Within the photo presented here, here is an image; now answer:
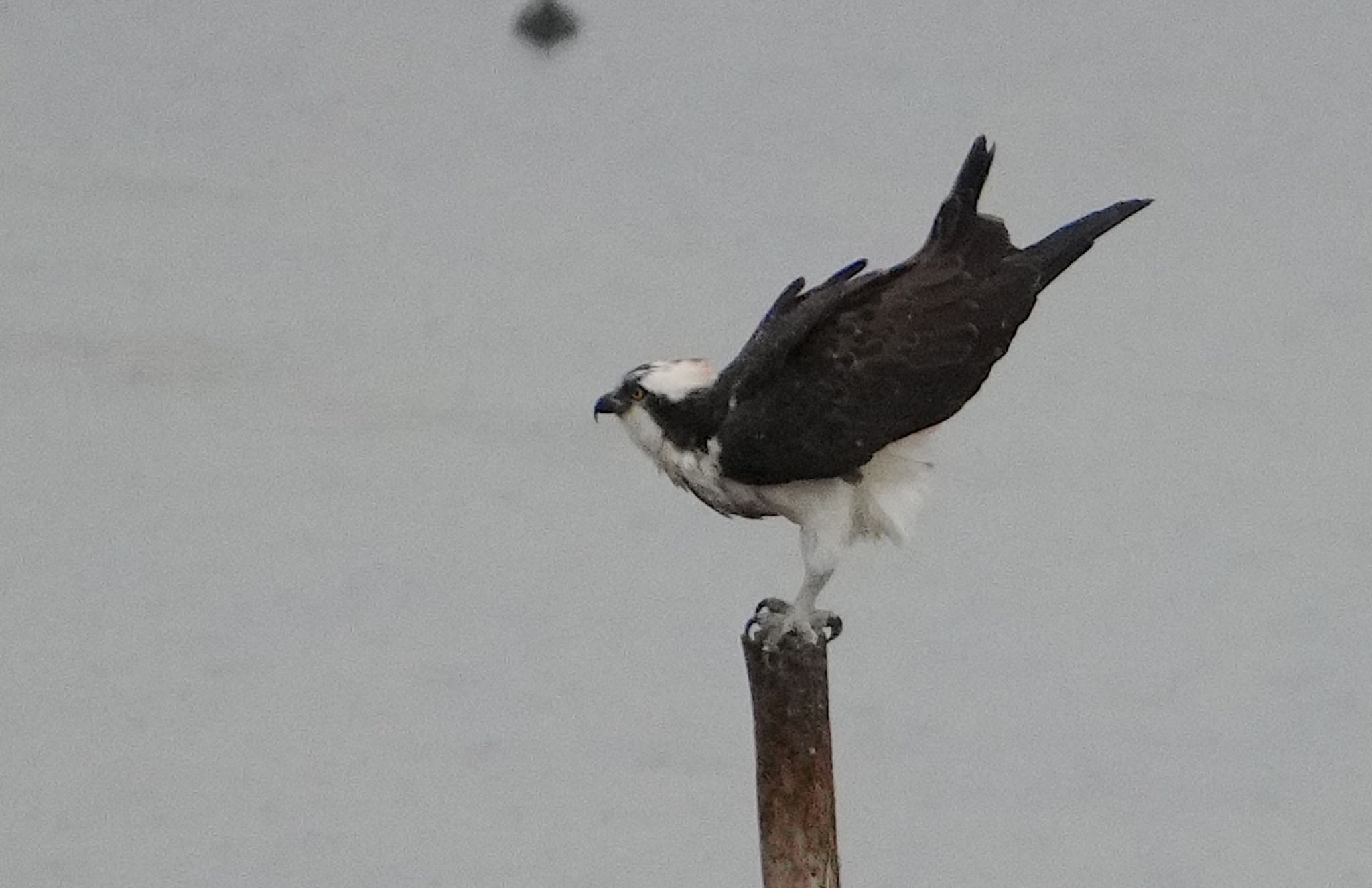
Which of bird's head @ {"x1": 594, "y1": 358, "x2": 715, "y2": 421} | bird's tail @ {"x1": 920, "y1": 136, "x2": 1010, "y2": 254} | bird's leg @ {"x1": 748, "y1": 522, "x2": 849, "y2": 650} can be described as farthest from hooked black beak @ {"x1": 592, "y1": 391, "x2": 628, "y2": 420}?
bird's tail @ {"x1": 920, "y1": 136, "x2": 1010, "y2": 254}

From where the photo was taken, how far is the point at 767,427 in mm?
2377

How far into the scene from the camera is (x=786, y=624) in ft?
7.95

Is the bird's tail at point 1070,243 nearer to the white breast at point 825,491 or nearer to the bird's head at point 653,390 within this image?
the white breast at point 825,491

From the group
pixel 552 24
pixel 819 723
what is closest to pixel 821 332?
pixel 819 723

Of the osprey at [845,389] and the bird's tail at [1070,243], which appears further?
the bird's tail at [1070,243]

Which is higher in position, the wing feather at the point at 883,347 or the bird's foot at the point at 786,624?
the wing feather at the point at 883,347

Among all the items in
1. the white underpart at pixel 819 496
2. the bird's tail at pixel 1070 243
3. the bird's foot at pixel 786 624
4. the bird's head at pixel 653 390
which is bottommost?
the bird's foot at pixel 786 624

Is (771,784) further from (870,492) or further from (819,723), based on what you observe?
(870,492)

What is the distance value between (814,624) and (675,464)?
0.17 meters

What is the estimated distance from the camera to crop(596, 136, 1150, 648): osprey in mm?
2391

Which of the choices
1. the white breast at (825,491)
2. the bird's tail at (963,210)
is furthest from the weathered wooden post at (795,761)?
the bird's tail at (963,210)

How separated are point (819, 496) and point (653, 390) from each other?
0.16 meters

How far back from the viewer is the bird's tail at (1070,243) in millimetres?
2498

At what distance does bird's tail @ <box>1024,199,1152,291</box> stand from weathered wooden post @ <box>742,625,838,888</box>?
0.37 m
